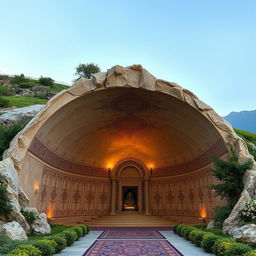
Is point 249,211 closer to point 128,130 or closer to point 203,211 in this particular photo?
point 203,211

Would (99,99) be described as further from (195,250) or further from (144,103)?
(195,250)

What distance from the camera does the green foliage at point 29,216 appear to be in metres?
10.5

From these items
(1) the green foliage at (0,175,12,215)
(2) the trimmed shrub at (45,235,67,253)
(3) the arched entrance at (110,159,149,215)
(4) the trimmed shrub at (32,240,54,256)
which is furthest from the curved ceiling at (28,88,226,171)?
(4) the trimmed shrub at (32,240,54,256)

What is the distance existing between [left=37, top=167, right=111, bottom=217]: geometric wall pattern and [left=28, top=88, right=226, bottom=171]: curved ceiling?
1447 mm

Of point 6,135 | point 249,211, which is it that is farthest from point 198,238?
point 6,135

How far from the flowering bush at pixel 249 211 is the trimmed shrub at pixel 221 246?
3.31 metres

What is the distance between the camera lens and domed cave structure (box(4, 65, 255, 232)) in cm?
1316

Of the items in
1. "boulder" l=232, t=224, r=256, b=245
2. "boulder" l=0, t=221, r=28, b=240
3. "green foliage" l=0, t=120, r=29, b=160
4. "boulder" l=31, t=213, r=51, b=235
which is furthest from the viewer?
"green foliage" l=0, t=120, r=29, b=160

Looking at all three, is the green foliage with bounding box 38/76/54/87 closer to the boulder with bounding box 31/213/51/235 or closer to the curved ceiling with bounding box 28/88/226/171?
the curved ceiling with bounding box 28/88/226/171

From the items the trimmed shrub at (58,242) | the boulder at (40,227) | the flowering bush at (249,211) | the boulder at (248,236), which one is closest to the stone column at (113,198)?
the boulder at (40,227)

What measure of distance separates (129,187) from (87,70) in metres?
40.6

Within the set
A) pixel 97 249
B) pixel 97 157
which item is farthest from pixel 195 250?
pixel 97 157

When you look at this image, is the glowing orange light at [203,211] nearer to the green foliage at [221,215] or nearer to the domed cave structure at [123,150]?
the domed cave structure at [123,150]

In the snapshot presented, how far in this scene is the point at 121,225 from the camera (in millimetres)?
17375
